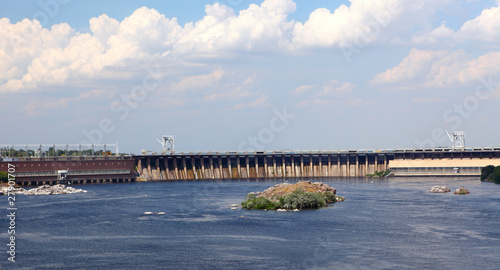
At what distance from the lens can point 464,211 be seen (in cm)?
9275

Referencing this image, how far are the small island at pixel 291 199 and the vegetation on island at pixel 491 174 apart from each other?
67833 millimetres

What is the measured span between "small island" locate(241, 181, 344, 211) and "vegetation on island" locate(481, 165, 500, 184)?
67.8m

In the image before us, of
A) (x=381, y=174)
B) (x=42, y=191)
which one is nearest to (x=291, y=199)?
(x=42, y=191)

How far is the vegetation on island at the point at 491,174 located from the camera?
503 ft

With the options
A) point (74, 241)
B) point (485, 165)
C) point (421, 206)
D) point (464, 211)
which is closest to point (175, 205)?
point (74, 241)

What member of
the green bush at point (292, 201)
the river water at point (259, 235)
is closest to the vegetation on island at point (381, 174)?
the river water at point (259, 235)

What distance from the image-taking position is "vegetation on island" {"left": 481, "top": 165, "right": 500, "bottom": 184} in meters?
153

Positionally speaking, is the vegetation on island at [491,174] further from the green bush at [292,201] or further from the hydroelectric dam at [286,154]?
the green bush at [292,201]

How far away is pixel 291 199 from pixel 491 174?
89223mm

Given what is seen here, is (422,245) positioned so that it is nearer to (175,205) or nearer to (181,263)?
(181,263)

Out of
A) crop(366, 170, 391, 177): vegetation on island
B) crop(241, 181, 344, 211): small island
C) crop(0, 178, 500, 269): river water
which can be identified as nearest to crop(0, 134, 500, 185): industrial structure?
crop(366, 170, 391, 177): vegetation on island

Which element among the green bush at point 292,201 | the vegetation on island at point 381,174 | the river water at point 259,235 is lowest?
the river water at point 259,235

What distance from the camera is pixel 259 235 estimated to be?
240 ft

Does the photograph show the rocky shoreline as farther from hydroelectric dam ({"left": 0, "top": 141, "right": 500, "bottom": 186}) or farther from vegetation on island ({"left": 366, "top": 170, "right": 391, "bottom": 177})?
vegetation on island ({"left": 366, "top": 170, "right": 391, "bottom": 177})
